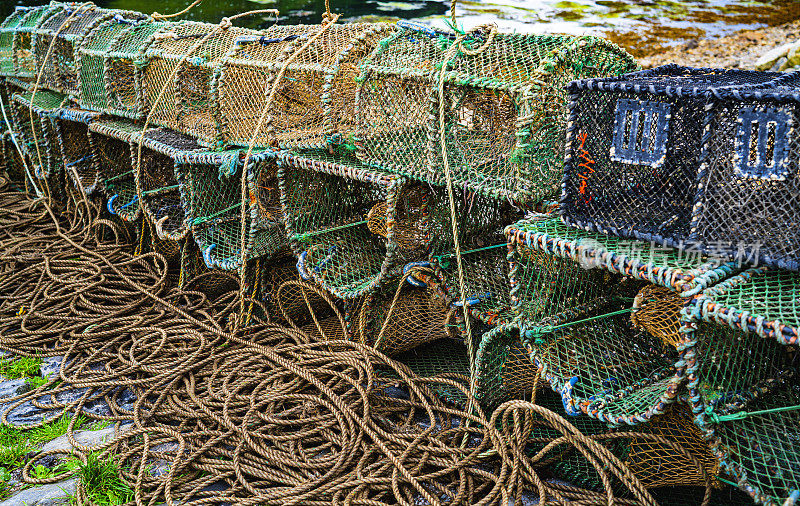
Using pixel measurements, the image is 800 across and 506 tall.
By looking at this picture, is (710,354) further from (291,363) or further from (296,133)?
(296,133)

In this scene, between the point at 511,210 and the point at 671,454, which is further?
the point at 511,210

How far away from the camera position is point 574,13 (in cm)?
1123

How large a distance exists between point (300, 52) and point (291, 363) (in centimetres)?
151

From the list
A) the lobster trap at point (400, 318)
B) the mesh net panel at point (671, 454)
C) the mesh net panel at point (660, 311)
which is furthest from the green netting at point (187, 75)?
the mesh net panel at point (671, 454)

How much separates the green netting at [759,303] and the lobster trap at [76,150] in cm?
433

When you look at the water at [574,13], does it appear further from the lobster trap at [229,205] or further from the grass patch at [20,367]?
the grass patch at [20,367]

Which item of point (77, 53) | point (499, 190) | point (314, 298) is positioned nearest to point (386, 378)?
point (314, 298)

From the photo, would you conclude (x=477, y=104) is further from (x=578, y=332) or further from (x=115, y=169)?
(x=115, y=169)

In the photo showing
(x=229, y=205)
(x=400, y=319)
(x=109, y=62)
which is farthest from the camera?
(x=109, y=62)

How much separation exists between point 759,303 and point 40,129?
5743 mm

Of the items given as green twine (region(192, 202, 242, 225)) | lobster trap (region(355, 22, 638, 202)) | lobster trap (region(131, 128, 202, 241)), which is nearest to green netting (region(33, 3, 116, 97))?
lobster trap (region(131, 128, 202, 241))

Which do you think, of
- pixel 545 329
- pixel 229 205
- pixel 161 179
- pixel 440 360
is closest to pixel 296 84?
pixel 229 205

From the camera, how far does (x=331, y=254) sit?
10.4 feet

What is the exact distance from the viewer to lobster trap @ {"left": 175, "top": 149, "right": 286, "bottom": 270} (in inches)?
129
